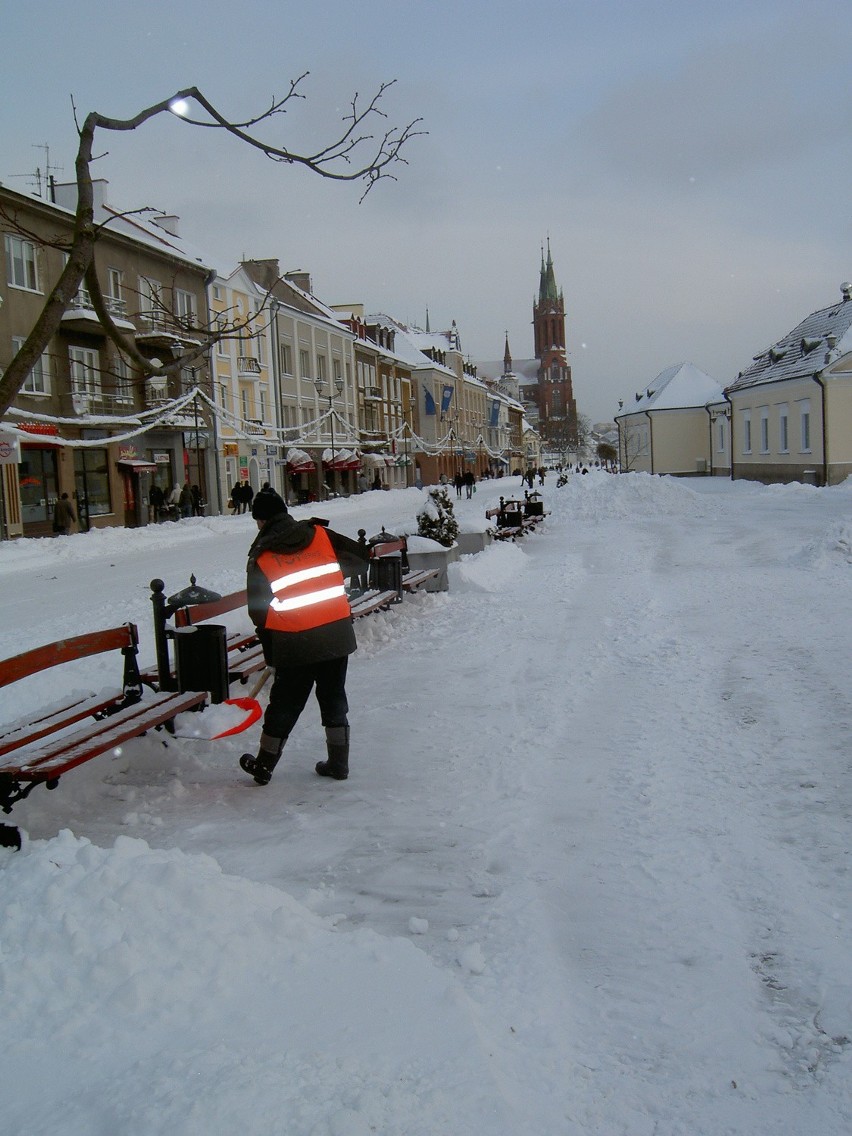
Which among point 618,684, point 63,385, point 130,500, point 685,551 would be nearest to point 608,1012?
point 618,684

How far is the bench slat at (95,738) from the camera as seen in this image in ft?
14.6

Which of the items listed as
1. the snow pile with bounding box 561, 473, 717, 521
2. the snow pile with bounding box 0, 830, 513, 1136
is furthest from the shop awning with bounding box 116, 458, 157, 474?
the snow pile with bounding box 0, 830, 513, 1136

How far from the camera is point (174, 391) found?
37.3 metres

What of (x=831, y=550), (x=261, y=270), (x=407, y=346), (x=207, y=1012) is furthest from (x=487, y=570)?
(x=407, y=346)

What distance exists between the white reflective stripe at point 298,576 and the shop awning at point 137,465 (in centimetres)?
2991

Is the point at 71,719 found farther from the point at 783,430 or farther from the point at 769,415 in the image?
the point at 769,415

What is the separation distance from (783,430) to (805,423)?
7.90ft

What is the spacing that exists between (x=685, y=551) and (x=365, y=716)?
1128 cm

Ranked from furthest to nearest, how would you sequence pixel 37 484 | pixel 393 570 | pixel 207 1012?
pixel 37 484, pixel 393 570, pixel 207 1012

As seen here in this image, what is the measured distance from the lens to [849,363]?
112 ft

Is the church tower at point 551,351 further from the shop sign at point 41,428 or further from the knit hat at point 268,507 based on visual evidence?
the knit hat at point 268,507

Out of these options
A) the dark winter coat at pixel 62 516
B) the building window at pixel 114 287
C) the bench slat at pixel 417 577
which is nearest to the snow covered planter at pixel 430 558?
the bench slat at pixel 417 577

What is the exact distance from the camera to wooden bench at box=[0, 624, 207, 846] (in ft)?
14.6

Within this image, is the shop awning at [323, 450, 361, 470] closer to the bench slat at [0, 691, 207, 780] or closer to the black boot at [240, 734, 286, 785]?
the bench slat at [0, 691, 207, 780]
